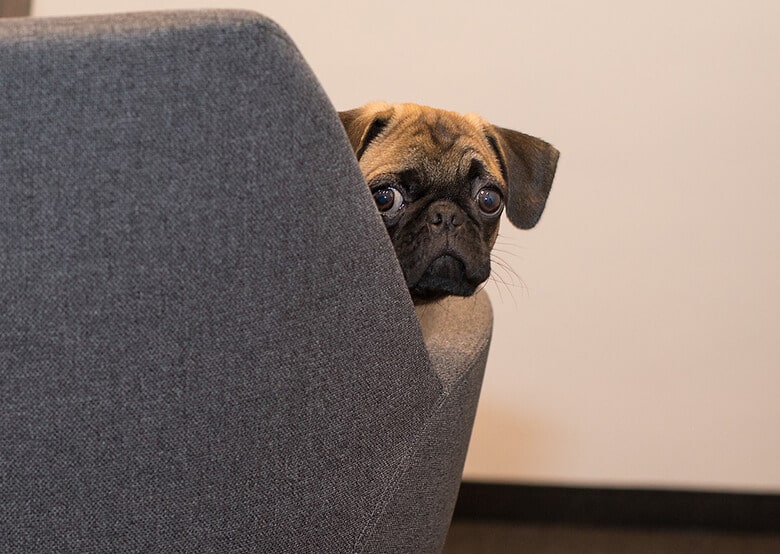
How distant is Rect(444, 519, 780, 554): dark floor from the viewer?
3578 millimetres

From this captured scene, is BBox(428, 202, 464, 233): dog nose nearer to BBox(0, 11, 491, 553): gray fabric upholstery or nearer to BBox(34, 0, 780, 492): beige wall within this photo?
BBox(0, 11, 491, 553): gray fabric upholstery

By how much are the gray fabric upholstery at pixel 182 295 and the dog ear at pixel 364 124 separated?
90cm

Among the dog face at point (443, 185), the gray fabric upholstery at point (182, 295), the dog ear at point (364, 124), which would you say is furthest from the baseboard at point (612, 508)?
the gray fabric upholstery at point (182, 295)

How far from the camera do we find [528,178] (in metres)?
2.22

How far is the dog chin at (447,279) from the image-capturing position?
2.07 meters

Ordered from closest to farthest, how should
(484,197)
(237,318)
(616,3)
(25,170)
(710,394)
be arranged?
(25,170), (237,318), (484,197), (616,3), (710,394)

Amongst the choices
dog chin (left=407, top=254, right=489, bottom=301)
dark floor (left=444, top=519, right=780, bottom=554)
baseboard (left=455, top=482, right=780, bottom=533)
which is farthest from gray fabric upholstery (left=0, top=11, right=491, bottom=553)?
baseboard (left=455, top=482, right=780, bottom=533)

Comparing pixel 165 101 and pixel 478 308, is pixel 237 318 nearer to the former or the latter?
pixel 165 101

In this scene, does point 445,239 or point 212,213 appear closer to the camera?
point 212,213

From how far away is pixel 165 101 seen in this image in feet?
3.22

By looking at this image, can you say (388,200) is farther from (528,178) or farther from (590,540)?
(590,540)

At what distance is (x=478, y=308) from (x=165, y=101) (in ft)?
3.41

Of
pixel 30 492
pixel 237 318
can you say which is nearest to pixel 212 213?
pixel 237 318

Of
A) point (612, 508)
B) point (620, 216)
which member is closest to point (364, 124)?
point (620, 216)
